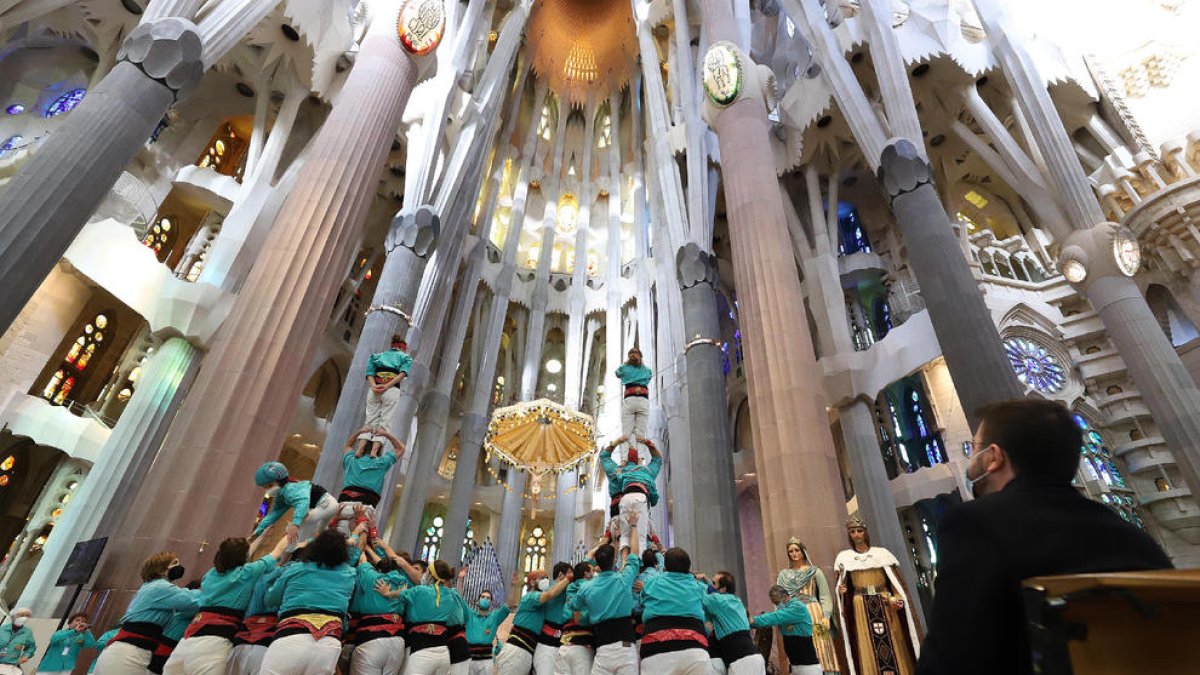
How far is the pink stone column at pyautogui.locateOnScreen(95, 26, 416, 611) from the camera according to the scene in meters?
6.29

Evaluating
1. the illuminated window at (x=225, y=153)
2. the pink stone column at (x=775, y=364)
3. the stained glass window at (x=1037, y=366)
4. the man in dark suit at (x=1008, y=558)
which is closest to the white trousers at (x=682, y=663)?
the man in dark suit at (x=1008, y=558)

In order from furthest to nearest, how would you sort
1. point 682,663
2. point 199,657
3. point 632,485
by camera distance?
point 632,485, point 682,663, point 199,657

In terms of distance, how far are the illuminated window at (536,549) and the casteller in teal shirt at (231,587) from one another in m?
20.8

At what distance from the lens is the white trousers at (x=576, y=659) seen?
4551 mm

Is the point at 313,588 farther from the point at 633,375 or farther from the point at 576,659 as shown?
the point at 633,375

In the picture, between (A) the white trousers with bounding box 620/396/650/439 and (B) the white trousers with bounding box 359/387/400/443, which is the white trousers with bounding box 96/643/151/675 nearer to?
(B) the white trousers with bounding box 359/387/400/443

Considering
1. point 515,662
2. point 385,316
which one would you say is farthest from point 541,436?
point 515,662

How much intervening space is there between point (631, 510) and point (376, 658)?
2.75 meters

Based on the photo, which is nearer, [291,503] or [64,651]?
[291,503]

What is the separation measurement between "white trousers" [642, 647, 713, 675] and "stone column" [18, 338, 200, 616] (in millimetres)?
11823

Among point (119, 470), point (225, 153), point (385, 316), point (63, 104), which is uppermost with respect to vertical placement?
point (225, 153)

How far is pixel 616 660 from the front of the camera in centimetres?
414

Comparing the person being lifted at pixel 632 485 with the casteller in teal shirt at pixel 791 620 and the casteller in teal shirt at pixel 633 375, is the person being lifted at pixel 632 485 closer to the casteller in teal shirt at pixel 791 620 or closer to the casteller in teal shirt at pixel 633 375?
the casteller in teal shirt at pixel 633 375

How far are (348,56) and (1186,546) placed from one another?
23.2 metres
